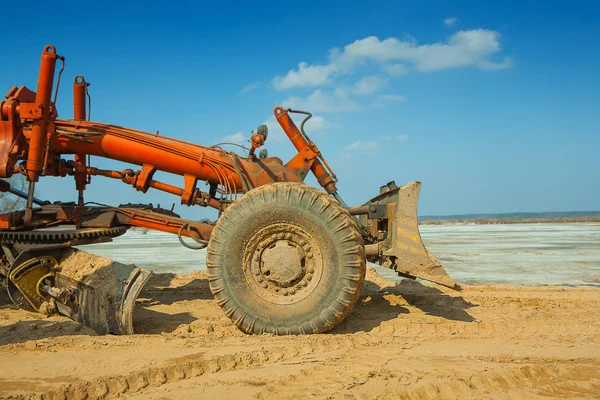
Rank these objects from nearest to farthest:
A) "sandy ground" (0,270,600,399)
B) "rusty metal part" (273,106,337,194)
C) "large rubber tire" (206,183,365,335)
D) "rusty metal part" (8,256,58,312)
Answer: "sandy ground" (0,270,600,399), "large rubber tire" (206,183,365,335), "rusty metal part" (8,256,58,312), "rusty metal part" (273,106,337,194)

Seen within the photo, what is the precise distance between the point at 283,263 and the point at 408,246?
1325 millimetres

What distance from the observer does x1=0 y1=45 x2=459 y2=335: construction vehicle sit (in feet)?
15.5

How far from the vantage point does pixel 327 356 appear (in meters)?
3.97

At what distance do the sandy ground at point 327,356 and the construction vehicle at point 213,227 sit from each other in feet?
0.99

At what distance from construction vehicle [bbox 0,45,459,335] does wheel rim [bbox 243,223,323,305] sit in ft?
0.03

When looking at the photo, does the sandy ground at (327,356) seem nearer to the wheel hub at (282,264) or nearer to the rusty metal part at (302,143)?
the wheel hub at (282,264)

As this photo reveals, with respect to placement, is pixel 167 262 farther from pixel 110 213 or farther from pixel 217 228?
pixel 217 228

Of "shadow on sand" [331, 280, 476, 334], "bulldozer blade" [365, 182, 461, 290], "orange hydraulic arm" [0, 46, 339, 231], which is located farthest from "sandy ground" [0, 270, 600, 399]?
"orange hydraulic arm" [0, 46, 339, 231]

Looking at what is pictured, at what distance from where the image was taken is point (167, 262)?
1161 centimetres

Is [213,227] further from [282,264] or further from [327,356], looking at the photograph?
[327,356]

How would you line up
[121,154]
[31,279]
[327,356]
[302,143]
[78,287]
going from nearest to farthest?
1. [327,356]
2. [78,287]
3. [31,279]
4. [121,154]
5. [302,143]

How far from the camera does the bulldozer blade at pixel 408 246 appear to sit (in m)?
4.89

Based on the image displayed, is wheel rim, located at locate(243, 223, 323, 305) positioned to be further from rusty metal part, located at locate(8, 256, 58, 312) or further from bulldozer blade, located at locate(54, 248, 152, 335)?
rusty metal part, located at locate(8, 256, 58, 312)

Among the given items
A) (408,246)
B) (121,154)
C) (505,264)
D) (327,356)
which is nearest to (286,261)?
(327,356)
